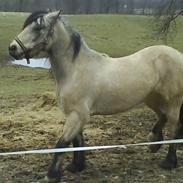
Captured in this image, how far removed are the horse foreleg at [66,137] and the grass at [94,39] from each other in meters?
7.15

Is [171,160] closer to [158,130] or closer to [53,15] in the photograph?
[158,130]

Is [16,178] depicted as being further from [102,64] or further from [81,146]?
[102,64]

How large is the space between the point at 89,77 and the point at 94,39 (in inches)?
1053

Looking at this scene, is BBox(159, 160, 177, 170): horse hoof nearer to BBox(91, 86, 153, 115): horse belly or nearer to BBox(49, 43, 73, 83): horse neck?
BBox(91, 86, 153, 115): horse belly

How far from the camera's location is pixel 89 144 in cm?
711

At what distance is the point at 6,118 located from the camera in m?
9.03

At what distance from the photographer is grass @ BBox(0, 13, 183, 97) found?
1492 cm

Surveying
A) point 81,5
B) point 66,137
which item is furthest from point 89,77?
point 81,5

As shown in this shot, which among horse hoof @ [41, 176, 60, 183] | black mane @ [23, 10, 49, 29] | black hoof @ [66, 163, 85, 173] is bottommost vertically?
black hoof @ [66, 163, 85, 173]

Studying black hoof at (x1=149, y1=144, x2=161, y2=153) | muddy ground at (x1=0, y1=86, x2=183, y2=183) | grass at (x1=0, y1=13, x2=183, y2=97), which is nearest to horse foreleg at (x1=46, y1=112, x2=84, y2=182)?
muddy ground at (x1=0, y1=86, x2=183, y2=183)

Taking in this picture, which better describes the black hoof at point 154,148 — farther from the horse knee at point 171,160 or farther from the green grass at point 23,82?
the green grass at point 23,82

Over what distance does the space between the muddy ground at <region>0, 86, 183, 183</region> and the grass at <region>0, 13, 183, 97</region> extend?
11.7ft

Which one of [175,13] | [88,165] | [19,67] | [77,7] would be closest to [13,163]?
[88,165]

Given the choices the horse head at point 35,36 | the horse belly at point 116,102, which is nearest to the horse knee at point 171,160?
the horse belly at point 116,102
